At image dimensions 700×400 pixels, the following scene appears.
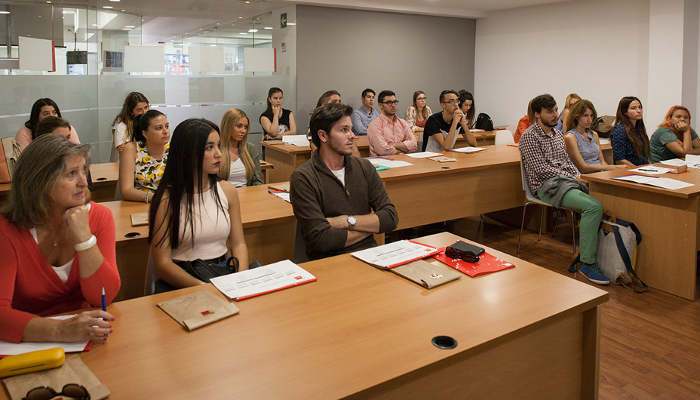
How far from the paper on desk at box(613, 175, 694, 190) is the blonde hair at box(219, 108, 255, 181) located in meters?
2.60

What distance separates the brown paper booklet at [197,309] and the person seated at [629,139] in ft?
14.2

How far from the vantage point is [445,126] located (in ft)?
18.7

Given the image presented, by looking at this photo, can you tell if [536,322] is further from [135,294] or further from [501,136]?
[501,136]

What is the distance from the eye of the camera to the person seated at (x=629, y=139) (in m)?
5.00

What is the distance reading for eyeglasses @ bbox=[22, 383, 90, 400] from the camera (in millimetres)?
1271

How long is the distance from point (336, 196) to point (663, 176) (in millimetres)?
2748

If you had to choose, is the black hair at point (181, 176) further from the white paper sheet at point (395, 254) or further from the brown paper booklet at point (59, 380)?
the brown paper booklet at point (59, 380)

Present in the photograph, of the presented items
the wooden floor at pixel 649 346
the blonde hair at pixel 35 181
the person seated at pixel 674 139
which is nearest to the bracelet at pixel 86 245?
the blonde hair at pixel 35 181

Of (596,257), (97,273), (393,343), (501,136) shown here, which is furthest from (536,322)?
(501,136)

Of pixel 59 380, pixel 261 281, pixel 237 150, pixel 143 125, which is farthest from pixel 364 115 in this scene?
pixel 59 380

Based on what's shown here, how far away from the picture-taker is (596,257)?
4.11 metres

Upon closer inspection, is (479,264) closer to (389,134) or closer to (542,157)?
(542,157)

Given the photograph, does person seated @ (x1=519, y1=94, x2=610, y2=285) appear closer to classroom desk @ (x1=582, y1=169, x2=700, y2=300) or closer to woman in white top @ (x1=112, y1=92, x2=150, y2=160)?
classroom desk @ (x1=582, y1=169, x2=700, y2=300)

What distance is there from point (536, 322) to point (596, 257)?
269 cm
